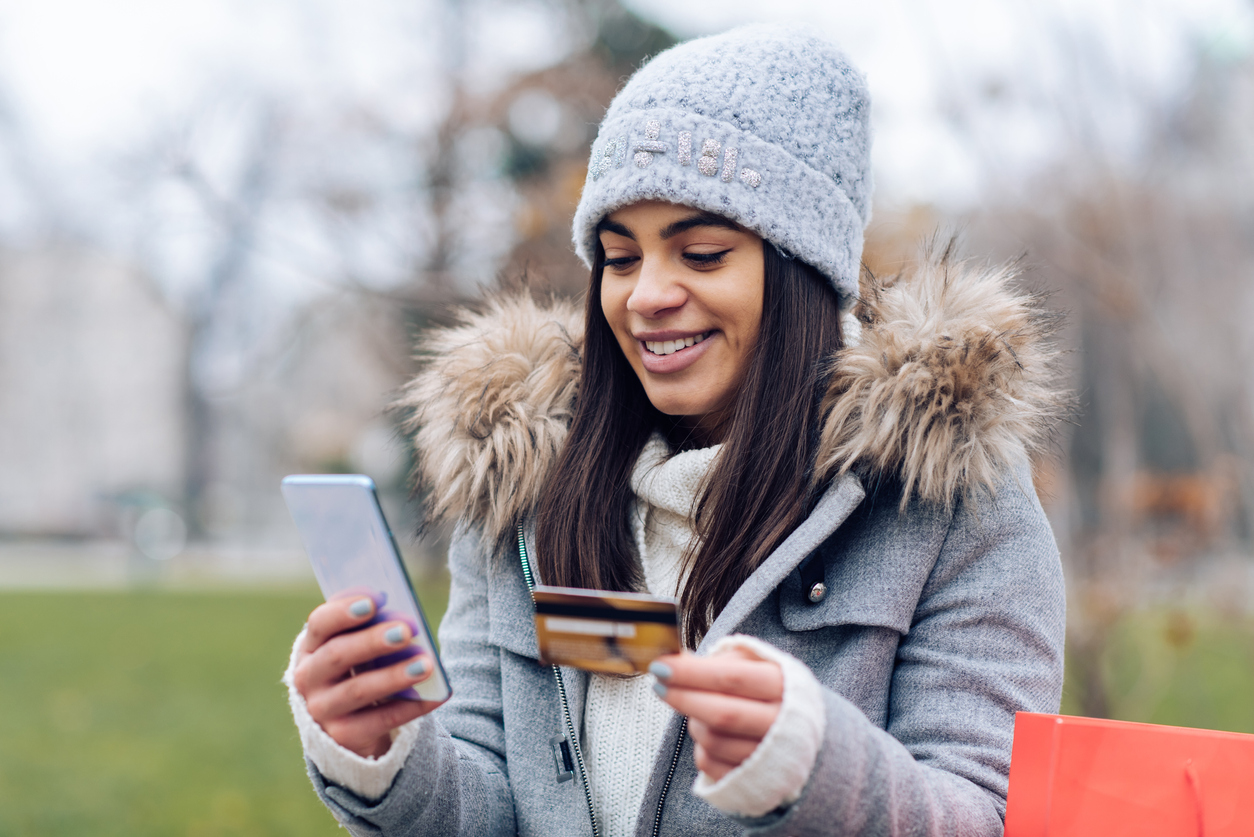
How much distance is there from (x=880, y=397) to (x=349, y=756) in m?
0.95

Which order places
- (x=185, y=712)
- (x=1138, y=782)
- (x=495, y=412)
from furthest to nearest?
(x=185, y=712) → (x=495, y=412) → (x=1138, y=782)

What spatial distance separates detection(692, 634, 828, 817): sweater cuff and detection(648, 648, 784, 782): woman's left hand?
1 centimetres

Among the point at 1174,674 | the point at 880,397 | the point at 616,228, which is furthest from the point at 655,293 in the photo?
the point at 1174,674

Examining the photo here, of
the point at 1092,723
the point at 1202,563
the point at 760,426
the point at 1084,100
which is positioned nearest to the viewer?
the point at 1092,723

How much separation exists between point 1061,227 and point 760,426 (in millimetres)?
3058

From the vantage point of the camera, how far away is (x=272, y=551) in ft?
104

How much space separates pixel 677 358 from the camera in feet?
6.01

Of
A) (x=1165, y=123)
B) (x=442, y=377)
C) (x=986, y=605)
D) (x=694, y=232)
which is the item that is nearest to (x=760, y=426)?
(x=694, y=232)

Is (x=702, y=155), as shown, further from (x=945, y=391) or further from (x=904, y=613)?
(x=904, y=613)

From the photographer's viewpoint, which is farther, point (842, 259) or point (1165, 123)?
point (1165, 123)

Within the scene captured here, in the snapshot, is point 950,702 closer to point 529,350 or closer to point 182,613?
point 529,350

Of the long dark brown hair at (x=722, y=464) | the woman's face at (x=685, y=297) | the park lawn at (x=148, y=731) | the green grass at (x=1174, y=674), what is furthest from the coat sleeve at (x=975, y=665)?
the park lawn at (x=148, y=731)

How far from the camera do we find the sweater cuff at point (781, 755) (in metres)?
1.16

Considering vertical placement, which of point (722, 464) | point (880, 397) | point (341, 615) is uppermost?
point (880, 397)
